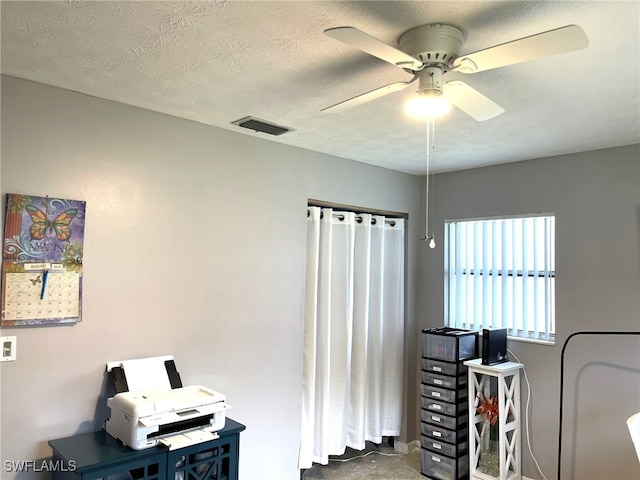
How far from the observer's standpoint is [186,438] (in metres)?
2.30

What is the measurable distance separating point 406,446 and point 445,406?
31.4 inches

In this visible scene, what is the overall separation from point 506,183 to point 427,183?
655 mm

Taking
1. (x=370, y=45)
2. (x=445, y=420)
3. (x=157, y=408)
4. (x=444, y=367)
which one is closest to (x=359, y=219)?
(x=444, y=367)

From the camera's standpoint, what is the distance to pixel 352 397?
3.93 meters

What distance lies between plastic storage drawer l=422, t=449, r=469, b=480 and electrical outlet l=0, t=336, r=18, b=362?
2.91 m

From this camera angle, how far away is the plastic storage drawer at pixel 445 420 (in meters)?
3.56

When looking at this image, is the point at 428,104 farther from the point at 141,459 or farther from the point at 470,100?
the point at 141,459

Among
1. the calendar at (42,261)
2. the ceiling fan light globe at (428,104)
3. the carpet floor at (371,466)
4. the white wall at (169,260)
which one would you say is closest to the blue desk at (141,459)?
the white wall at (169,260)

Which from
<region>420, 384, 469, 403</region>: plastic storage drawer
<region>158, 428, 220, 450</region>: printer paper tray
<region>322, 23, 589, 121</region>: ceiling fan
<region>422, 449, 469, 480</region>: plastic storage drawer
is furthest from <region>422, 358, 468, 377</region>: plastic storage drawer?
<region>322, 23, 589, 121</region>: ceiling fan

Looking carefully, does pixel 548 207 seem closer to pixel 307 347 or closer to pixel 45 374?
pixel 307 347

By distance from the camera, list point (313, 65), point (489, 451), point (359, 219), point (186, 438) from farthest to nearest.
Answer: point (359, 219) → point (489, 451) → point (186, 438) → point (313, 65)

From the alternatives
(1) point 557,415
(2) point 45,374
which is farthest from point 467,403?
(2) point 45,374

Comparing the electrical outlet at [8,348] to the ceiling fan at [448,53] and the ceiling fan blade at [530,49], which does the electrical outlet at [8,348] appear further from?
the ceiling fan blade at [530,49]

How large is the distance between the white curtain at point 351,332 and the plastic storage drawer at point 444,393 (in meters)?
0.44
